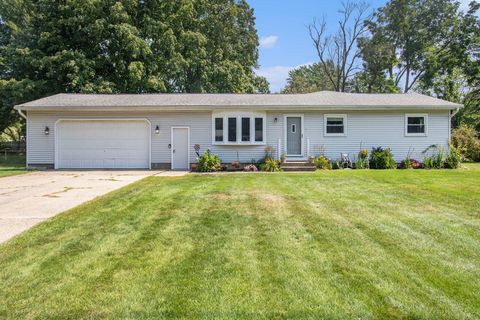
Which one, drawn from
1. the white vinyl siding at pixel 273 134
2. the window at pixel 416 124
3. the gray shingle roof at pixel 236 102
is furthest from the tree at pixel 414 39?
the white vinyl siding at pixel 273 134

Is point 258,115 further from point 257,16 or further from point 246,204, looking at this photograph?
point 257,16

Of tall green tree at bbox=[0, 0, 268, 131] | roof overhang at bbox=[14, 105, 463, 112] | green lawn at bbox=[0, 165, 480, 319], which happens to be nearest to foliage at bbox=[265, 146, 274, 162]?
roof overhang at bbox=[14, 105, 463, 112]

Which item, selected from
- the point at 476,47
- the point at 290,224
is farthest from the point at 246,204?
the point at 476,47

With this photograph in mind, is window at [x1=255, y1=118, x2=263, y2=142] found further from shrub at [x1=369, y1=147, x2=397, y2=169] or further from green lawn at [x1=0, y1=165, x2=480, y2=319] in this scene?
green lawn at [x1=0, y1=165, x2=480, y2=319]

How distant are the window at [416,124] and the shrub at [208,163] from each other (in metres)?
8.70

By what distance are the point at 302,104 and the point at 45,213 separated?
36.0ft

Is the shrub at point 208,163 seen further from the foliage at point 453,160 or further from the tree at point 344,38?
the tree at point 344,38

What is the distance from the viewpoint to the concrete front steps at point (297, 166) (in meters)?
13.7

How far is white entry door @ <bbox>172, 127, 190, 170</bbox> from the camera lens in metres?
14.7

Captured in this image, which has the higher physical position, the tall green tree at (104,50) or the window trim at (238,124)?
the tall green tree at (104,50)

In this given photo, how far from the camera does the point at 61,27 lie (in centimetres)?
2055

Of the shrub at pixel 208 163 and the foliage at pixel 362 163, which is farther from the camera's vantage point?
the foliage at pixel 362 163

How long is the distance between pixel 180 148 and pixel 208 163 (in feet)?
6.44

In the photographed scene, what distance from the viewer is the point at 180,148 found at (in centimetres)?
1477
